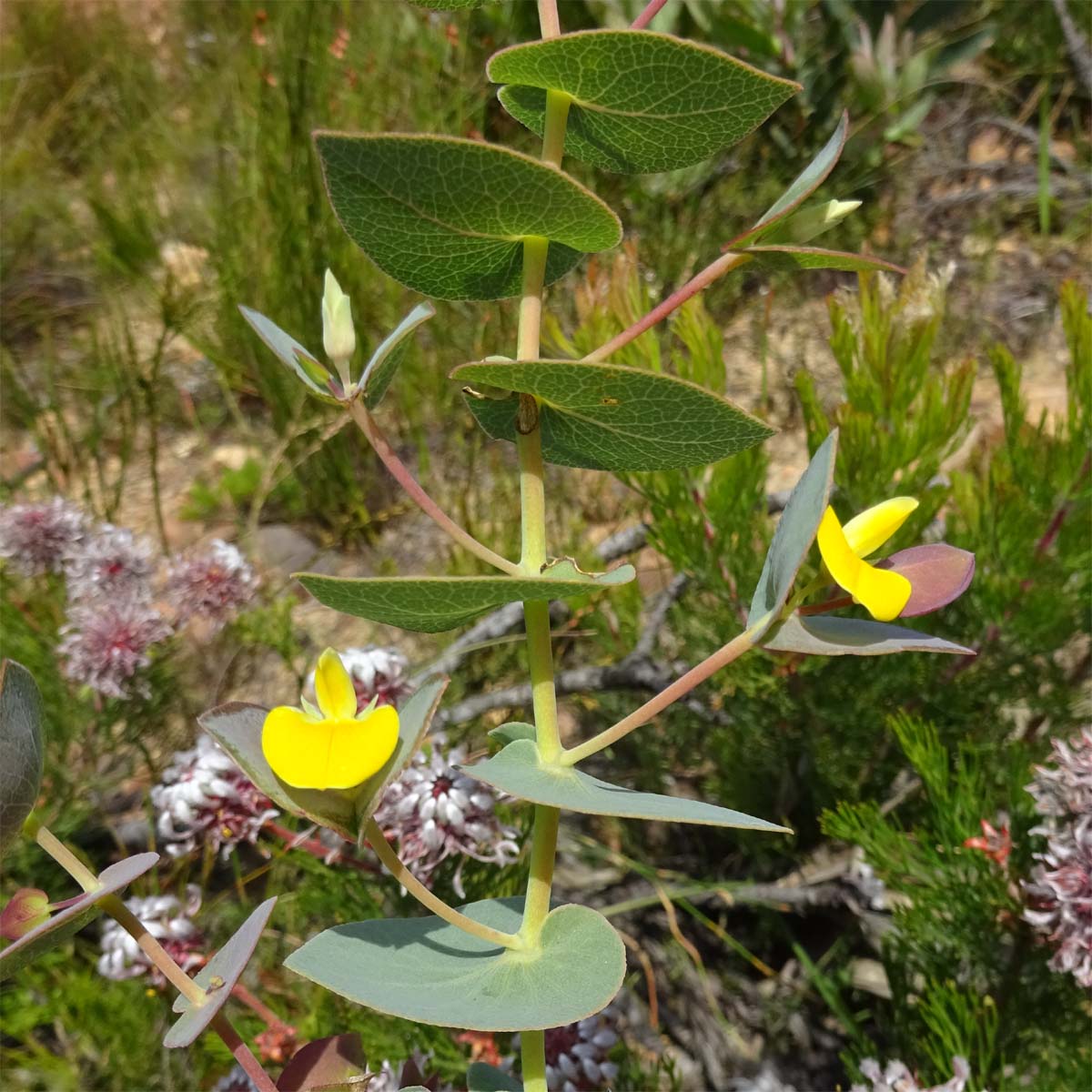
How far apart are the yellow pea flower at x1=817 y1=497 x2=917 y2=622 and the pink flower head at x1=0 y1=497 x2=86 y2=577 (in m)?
1.09

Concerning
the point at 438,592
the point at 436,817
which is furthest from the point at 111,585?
the point at 438,592

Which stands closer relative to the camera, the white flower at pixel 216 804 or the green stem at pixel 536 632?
the green stem at pixel 536 632

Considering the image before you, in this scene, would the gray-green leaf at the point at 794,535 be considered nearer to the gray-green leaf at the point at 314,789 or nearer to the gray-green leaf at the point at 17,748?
the gray-green leaf at the point at 314,789

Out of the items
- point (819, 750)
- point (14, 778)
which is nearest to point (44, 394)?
point (819, 750)

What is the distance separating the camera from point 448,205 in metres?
0.35

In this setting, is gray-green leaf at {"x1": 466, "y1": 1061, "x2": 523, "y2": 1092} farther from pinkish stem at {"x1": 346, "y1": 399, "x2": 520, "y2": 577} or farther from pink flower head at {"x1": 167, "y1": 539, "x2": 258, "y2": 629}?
pink flower head at {"x1": 167, "y1": 539, "x2": 258, "y2": 629}

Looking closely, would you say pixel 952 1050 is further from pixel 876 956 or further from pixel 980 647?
pixel 980 647

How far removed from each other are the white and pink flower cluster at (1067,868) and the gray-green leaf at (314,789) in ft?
1.62

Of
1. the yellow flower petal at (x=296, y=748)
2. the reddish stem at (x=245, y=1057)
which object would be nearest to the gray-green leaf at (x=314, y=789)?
the yellow flower petal at (x=296, y=748)

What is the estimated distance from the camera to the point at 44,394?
208 cm

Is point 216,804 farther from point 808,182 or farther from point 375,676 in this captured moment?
point 808,182

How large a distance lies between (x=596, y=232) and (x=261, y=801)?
58 cm

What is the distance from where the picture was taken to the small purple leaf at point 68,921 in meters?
0.33

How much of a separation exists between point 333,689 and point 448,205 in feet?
0.62
